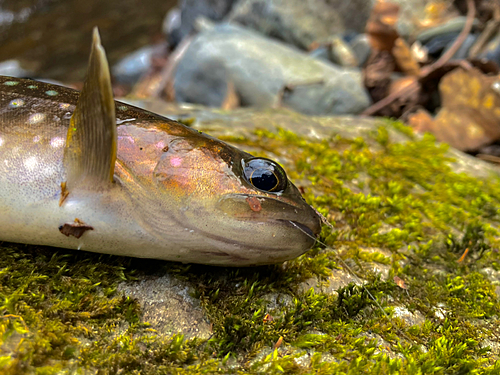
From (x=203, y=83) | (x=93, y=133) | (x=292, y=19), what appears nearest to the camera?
(x=93, y=133)

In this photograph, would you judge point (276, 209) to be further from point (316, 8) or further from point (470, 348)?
point (316, 8)

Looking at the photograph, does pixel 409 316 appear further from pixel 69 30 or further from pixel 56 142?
pixel 69 30

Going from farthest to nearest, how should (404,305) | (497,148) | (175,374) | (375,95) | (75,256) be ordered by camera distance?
(375,95), (497,148), (404,305), (75,256), (175,374)

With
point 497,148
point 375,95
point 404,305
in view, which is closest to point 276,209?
point 404,305

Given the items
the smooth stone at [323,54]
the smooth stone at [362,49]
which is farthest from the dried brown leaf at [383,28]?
the smooth stone at [323,54]

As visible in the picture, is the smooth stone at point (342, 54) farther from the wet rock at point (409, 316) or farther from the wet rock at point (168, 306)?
the wet rock at point (168, 306)

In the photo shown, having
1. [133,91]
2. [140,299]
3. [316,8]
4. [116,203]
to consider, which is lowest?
[133,91]

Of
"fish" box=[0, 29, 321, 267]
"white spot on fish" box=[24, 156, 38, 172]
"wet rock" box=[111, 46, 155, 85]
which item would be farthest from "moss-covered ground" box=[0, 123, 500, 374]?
"wet rock" box=[111, 46, 155, 85]

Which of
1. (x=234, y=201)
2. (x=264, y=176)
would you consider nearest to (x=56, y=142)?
(x=234, y=201)
